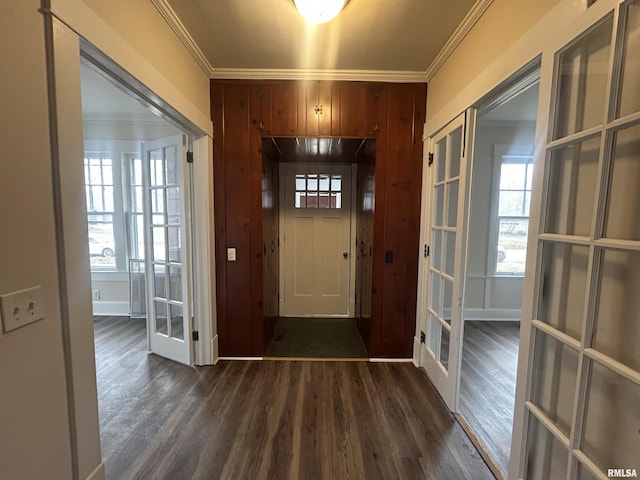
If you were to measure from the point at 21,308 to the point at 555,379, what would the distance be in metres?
2.03

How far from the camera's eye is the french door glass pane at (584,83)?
989 millimetres

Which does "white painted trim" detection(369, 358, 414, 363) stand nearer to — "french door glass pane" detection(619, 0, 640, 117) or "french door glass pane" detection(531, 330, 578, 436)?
"french door glass pane" detection(531, 330, 578, 436)

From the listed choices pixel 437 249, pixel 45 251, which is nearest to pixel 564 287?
pixel 437 249

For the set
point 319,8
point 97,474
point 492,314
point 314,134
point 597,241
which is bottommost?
point 492,314

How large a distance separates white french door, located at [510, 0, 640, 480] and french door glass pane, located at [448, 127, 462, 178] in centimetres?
79

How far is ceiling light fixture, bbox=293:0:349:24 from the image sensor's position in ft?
5.02

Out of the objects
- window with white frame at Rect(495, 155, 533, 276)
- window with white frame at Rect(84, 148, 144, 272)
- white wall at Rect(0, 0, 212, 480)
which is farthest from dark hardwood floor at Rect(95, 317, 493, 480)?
window with white frame at Rect(495, 155, 533, 276)

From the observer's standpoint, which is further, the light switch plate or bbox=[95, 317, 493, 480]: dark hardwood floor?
bbox=[95, 317, 493, 480]: dark hardwood floor

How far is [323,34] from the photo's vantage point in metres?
1.92

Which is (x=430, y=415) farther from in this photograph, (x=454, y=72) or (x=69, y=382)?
(x=454, y=72)

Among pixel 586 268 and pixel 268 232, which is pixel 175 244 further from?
pixel 586 268

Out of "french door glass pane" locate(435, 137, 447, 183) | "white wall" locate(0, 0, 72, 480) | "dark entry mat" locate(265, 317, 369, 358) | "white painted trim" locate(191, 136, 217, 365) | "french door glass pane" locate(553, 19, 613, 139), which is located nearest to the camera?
"white wall" locate(0, 0, 72, 480)

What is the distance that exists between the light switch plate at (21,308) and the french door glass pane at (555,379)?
199 cm

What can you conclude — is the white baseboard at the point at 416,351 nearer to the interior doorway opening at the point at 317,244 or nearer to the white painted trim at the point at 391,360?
the white painted trim at the point at 391,360
